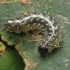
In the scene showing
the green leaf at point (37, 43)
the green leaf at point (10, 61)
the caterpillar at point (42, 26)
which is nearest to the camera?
the green leaf at point (10, 61)

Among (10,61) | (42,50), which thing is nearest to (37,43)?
(42,50)

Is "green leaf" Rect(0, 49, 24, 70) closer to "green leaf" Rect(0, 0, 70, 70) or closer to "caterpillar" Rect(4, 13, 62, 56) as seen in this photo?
"green leaf" Rect(0, 0, 70, 70)

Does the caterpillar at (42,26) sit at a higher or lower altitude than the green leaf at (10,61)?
higher

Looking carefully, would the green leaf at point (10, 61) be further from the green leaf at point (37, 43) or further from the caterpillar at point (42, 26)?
the caterpillar at point (42, 26)

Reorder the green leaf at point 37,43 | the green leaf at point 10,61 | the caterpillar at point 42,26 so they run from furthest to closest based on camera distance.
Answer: the caterpillar at point 42,26 < the green leaf at point 37,43 < the green leaf at point 10,61

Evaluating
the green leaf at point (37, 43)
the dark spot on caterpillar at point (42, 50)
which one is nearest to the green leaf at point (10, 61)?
the green leaf at point (37, 43)

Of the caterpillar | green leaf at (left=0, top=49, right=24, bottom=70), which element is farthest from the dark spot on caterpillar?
green leaf at (left=0, top=49, right=24, bottom=70)

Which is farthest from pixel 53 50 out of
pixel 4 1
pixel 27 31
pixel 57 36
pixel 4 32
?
pixel 4 1
